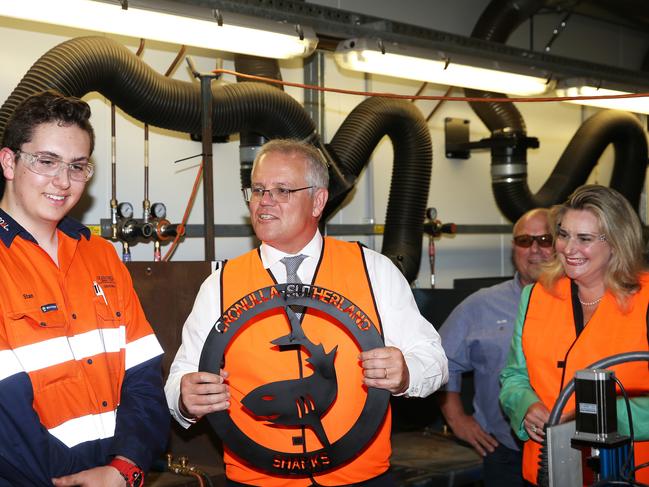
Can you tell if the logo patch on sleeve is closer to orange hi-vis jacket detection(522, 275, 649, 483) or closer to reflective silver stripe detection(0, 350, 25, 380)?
reflective silver stripe detection(0, 350, 25, 380)

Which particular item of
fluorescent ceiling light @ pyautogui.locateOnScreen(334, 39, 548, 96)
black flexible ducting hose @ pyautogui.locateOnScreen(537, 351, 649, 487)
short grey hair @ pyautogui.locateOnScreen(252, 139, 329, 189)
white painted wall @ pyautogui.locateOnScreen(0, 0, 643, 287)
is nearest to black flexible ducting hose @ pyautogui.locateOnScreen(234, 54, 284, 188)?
white painted wall @ pyautogui.locateOnScreen(0, 0, 643, 287)

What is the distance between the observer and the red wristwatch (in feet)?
6.99

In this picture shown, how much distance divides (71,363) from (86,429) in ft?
0.59

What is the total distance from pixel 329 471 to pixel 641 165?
5.48 meters

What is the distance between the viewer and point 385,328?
98.0 inches

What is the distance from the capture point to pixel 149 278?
138 inches

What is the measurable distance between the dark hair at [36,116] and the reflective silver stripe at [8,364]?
53cm

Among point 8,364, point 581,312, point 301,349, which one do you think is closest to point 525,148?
point 581,312

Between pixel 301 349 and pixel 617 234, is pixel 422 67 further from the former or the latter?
pixel 301 349

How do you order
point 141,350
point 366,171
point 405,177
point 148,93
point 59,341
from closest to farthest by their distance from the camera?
point 59,341 < point 141,350 < point 148,93 < point 405,177 < point 366,171

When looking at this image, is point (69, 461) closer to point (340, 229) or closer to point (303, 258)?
point (303, 258)

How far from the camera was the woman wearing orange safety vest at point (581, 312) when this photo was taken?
2680 millimetres

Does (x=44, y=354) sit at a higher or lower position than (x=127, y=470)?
higher

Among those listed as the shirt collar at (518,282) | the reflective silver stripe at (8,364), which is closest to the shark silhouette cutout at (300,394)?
the reflective silver stripe at (8,364)
